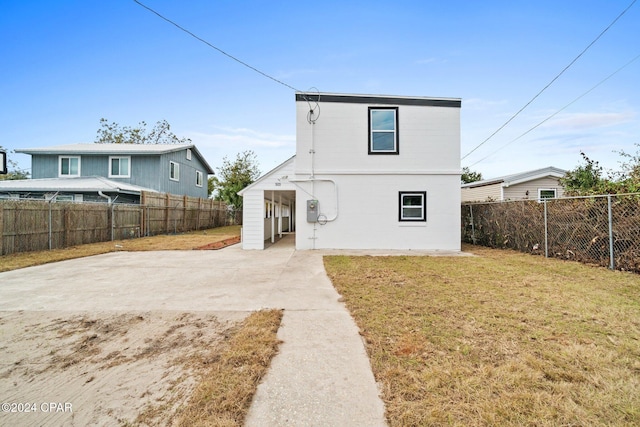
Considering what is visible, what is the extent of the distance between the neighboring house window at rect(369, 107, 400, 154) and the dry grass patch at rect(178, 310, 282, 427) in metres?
8.76

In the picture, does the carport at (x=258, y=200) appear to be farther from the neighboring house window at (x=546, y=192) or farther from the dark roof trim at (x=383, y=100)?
the neighboring house window at (x=546, y=192)

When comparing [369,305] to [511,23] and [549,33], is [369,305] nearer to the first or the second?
[511,23]

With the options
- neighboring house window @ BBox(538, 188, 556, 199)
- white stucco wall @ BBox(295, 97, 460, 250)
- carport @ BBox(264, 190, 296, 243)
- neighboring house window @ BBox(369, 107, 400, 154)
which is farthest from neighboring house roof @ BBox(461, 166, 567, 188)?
carport @ BBox(264, 190, 296, 243)

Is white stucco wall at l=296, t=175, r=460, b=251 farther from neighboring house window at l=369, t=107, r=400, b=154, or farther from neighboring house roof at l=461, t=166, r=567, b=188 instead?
neighboring house roof at l=461, t=166, r=567, b=188

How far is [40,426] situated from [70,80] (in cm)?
1803

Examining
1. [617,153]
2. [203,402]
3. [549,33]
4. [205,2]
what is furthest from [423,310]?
[549,33]

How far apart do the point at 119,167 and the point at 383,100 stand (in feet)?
60.6

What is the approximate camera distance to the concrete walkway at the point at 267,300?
213cm

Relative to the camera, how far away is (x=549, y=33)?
11.2 meters

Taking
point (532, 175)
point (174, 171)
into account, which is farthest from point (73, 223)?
point (532, 175)

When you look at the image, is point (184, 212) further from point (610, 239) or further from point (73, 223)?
point (610, 239)

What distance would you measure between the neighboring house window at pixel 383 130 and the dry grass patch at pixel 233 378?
8.76 meters

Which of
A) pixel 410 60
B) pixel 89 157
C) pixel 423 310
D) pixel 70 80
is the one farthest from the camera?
pixel 89 157

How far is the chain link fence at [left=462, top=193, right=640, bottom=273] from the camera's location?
267 inches
